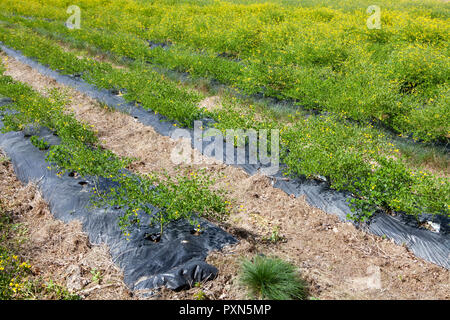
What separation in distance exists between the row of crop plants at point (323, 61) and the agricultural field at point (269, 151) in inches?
2.4

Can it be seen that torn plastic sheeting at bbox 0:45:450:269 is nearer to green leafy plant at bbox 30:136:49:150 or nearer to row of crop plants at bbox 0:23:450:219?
row of crop plants at bbox 0:23:450:219

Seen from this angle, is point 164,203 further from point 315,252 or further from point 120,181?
point 315,252

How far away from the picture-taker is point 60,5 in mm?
23969

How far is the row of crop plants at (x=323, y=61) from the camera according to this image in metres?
8.15

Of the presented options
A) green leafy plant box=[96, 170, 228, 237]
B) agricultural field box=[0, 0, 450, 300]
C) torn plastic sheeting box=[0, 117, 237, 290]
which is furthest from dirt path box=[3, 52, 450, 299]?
green leafy plant box=[96, 170, 228, 237]

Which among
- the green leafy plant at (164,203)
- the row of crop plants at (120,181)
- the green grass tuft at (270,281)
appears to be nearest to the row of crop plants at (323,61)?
the row of crop plants at (120,181)

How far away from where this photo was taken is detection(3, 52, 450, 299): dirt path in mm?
4035

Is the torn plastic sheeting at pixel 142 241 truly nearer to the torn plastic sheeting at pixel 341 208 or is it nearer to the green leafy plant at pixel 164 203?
the green leafy plant at pixel 164 203

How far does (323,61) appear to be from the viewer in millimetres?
11141

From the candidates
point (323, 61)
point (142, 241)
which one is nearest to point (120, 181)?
point (142, 241)

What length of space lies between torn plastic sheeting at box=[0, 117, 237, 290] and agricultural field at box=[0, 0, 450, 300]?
0.29 feet
